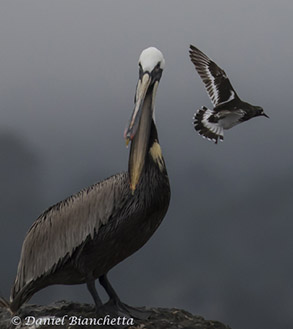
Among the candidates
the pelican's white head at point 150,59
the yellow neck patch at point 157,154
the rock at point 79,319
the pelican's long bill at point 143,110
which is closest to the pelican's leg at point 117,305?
the rock at point 79,319

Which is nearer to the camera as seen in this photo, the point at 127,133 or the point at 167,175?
the point at 127,133

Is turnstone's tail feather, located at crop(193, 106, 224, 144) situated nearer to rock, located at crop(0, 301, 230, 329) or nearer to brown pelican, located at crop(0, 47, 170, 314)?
brown pelican, located at crop(0, 47, 170, 314)

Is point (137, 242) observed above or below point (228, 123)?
below

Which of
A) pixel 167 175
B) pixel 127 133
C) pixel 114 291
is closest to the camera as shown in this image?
pixel 127 133

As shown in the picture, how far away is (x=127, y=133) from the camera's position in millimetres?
4359

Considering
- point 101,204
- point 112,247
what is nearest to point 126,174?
point 101,204

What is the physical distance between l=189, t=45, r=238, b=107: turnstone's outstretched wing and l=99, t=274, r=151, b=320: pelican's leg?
74.5 inches

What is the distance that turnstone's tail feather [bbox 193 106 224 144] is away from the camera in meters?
5.07

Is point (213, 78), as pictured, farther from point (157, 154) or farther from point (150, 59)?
point (157, 154)

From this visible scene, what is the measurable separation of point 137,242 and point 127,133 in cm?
91

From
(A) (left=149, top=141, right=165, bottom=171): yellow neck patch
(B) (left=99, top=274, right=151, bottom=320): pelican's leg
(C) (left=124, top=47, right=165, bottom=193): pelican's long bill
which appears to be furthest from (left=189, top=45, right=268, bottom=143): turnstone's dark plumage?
(B) (left=99, top=274, right=151, bottom=320): pelican's leg

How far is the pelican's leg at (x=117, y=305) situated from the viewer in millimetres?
4898

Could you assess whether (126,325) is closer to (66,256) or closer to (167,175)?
(66,256)

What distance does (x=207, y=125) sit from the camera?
16.8ft
